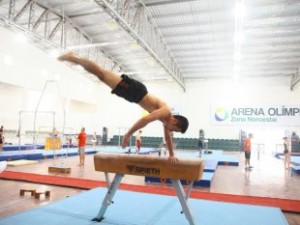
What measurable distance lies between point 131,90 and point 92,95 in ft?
65.0

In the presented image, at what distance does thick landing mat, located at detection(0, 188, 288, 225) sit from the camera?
3.74 metres

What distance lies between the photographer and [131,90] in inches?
157

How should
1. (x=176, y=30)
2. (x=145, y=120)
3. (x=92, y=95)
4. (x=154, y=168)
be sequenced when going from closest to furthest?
(x=145, y=120) → (x=154, y=168) → (x=176, y=30) → (x=92, y=95)

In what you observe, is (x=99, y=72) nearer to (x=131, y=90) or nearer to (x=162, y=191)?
(x=131, y=90)

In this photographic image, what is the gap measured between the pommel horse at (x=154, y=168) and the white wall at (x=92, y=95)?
12.1 m

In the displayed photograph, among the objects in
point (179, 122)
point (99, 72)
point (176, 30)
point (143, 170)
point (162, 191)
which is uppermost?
point (176, 30)

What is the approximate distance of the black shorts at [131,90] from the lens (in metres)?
3.96

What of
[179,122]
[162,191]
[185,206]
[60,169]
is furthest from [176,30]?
[185,206]

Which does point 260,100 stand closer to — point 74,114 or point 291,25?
point 291,25

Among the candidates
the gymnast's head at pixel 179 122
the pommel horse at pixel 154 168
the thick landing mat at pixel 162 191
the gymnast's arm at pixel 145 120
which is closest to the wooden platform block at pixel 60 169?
the thick landing mat at pixel 162 191

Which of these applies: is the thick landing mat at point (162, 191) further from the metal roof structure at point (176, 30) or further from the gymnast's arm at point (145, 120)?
the metal roof structure at point (176, 30)

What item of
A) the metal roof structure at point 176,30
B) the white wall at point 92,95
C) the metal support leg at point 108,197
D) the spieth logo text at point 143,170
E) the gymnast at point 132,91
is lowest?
the metal support leg at point 108,197

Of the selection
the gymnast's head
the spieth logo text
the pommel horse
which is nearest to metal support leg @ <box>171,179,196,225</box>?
the pommel horse

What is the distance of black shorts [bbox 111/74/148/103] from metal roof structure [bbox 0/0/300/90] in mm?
6372
